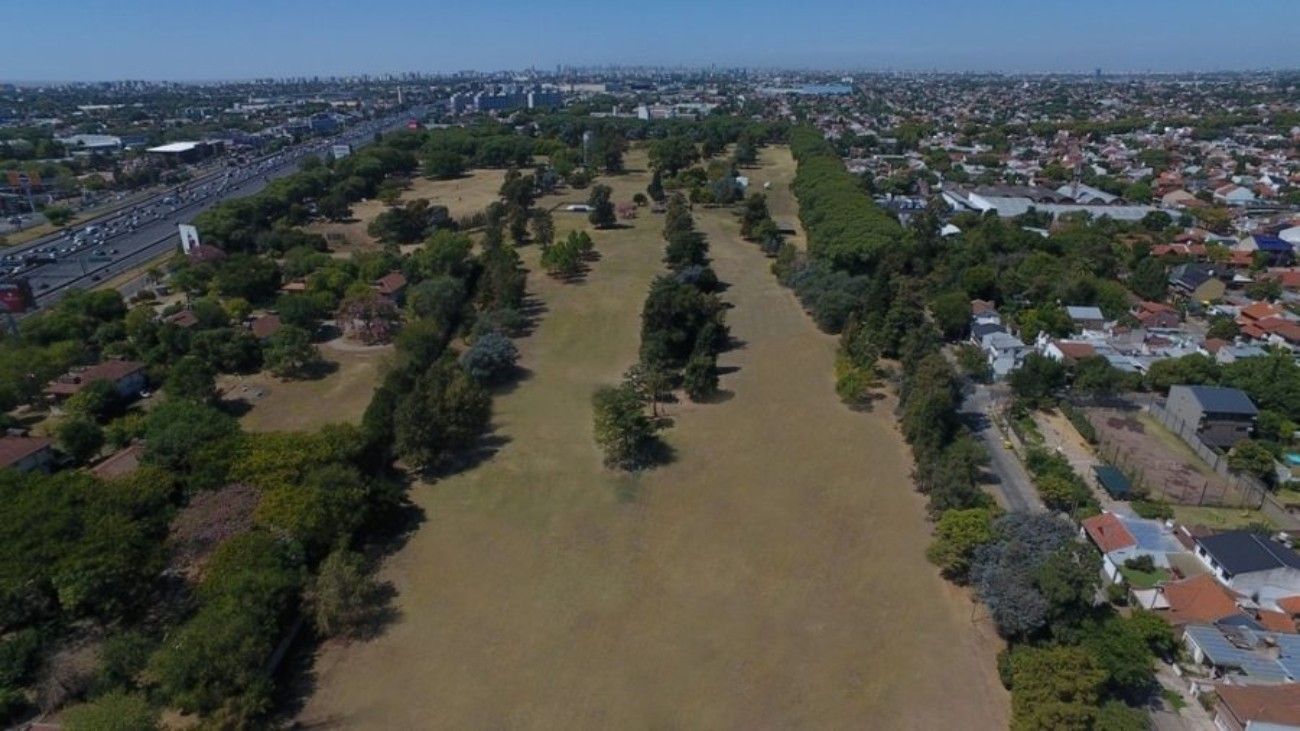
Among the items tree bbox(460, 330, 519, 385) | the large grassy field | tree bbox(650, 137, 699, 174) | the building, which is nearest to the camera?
the large grassy field

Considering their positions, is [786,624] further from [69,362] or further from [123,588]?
[69,362]

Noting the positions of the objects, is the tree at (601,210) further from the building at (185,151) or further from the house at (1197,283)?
the building at (185,151)

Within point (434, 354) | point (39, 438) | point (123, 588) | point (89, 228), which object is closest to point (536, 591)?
point (123, 588)

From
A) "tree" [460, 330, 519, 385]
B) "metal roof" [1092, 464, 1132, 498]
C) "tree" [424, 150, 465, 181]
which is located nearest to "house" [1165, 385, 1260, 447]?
"metal roof" [1092, 464, 1132, 498]

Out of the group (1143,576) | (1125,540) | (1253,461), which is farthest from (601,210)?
(1143,576)

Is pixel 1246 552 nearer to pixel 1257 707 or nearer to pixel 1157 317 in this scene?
pixel 1257 707

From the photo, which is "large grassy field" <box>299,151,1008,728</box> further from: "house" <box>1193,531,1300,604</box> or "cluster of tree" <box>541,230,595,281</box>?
"cluster of tree" <box>541,230,595,281</box>
